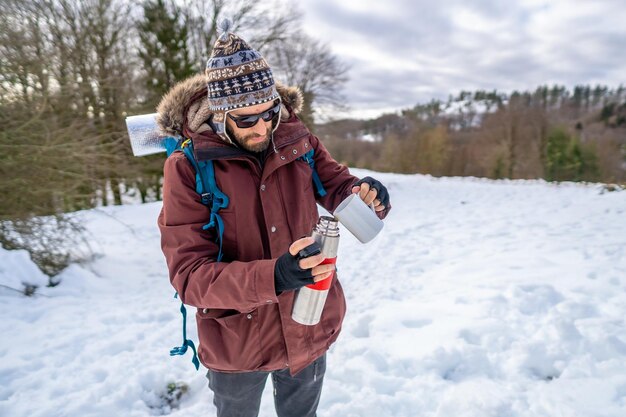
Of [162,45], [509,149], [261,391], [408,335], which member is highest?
[162,45]

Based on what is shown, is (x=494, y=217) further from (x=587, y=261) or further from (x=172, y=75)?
(x=172, y=75)

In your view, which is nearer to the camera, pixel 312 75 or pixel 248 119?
pixel 248 119

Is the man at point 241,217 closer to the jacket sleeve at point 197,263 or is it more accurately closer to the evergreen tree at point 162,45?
the jacket sleeve at point 197,263

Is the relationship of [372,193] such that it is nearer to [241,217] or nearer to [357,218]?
[357,218]

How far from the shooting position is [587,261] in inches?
185

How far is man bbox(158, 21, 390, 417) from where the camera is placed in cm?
141

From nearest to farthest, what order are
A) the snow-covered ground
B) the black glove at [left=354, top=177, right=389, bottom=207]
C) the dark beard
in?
1. the dark beard
2. the black glove at [left=354, top=177, right=389, bottom=207]
3. the snow-covered ground

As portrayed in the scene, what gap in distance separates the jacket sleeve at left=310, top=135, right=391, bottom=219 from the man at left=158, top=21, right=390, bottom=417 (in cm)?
17

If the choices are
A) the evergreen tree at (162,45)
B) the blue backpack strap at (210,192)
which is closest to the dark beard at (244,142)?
the blue backpack strap at (210,192)

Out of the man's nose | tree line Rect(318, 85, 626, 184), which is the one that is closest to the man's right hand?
the man's nose

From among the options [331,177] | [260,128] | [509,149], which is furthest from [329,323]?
[509,149]

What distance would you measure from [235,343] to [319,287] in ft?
1.64

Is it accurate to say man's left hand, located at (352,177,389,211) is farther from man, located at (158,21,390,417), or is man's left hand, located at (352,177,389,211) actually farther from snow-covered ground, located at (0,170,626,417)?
snow-covered ground, located at (0,170,626,417)

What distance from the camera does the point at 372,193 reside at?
164 cm
